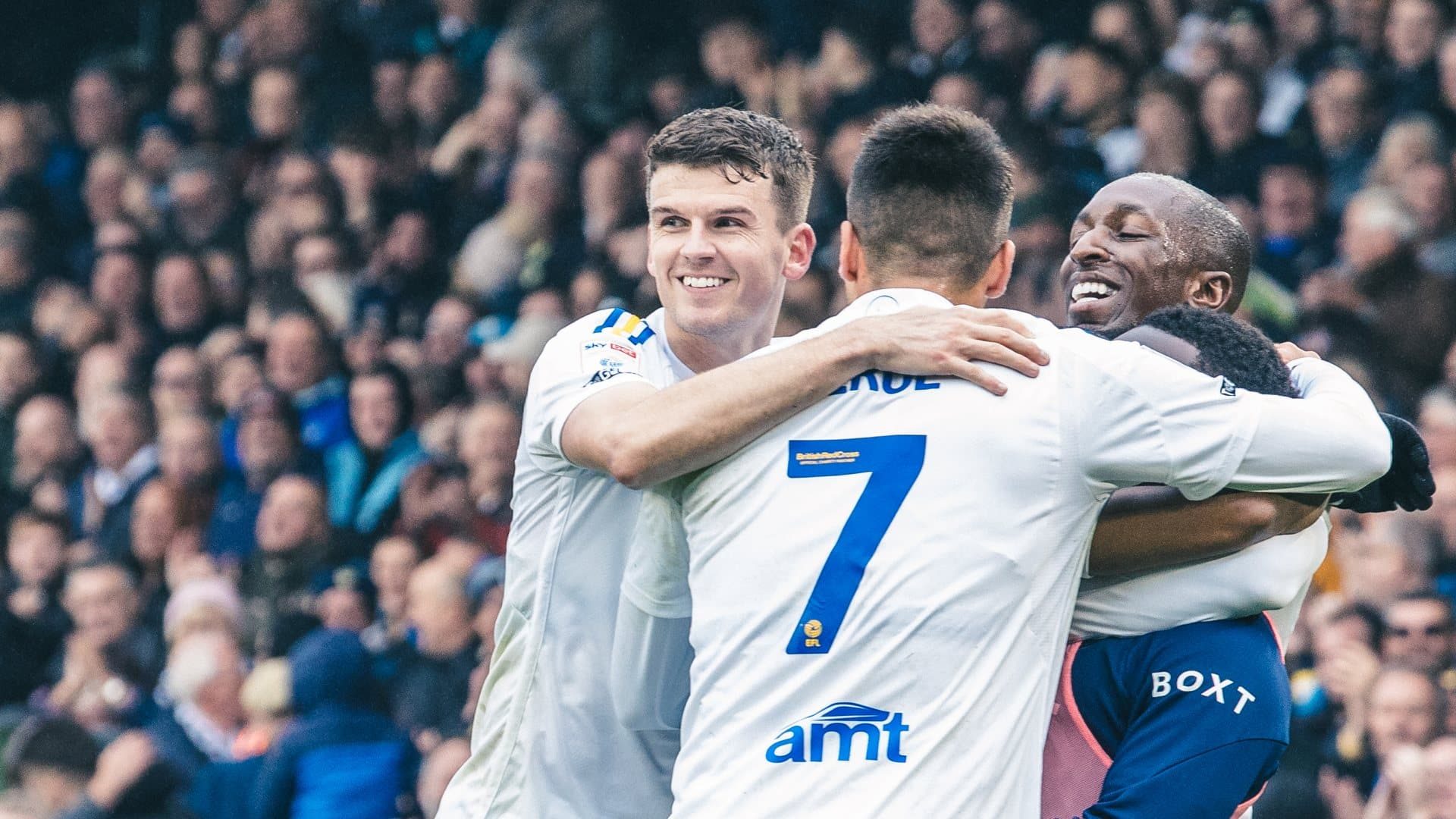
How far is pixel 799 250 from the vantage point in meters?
3.93

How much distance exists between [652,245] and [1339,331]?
3.88m

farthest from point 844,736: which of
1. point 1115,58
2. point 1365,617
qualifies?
point 1115,58

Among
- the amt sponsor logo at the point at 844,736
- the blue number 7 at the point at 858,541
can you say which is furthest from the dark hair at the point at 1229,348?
the amt sponsor logo at the point at 844,736

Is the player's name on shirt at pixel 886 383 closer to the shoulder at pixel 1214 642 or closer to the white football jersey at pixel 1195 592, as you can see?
the white football jersey at pixel 1195 592

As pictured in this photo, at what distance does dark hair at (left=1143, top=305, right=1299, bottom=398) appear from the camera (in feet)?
10.4

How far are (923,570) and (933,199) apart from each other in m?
0.64

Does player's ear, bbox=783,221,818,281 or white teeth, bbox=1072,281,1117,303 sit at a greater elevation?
player's ear, bbox=783,221,818,281

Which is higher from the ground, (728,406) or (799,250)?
(799,250)

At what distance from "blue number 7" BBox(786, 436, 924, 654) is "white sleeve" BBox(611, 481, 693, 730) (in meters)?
0.42

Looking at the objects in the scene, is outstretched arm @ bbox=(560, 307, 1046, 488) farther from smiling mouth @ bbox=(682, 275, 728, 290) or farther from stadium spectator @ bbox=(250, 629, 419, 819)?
stadium spectator @ bbox=(250, 629, 419, 819)

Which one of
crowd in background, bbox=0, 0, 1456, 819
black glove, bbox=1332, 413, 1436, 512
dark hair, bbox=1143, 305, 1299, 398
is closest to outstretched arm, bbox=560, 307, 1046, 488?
dark hair, bbox=1143, 305, 1299, 398

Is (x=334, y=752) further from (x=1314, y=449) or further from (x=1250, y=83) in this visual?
(x=1314, y=449)

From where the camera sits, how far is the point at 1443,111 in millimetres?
7109

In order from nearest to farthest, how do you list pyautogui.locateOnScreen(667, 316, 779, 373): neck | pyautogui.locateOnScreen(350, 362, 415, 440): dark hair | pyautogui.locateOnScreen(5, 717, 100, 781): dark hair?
pyautogui.locateOnScreen(667, 316, 779, 373): neck, pyautogui.locateOnScreen(5, 717, 100, 781): dark hair, pyautogui.locateOnScreen(350, 362, 415, 440): dark hair
